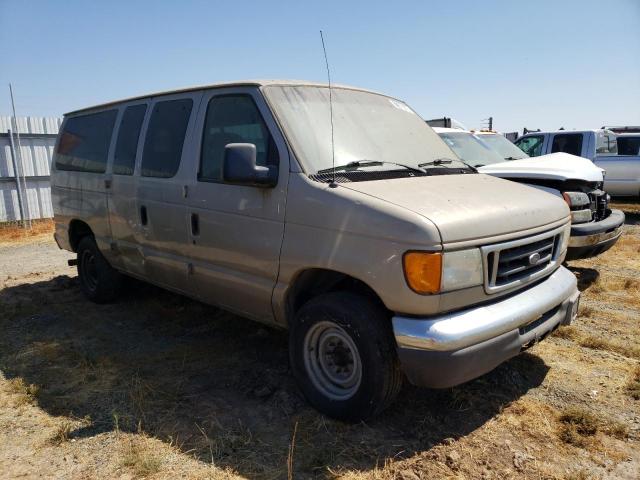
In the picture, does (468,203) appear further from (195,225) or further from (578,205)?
(578,205)

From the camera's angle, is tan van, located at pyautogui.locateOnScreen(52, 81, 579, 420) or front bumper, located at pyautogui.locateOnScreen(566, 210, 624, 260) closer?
tan van, located at pyautogui.locateOnScreen(52, 81, 579, 420)

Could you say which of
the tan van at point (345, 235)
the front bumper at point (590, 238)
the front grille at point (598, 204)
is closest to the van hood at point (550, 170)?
the front grille at point (598, 204)

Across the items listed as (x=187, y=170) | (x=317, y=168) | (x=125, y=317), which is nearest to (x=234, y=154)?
(x=317, y=168)

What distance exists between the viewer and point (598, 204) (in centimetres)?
596

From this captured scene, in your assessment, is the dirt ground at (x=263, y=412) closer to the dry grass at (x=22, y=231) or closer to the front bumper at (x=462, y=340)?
the front bumper at (x=462, y=340)

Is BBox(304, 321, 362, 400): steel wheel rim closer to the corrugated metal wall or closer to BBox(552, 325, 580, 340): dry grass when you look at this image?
BBox(552, 325, 580, 340): dry grass

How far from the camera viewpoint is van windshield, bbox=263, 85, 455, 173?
10.9 ft

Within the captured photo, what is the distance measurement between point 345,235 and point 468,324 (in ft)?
2.71

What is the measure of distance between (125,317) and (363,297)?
3230mm

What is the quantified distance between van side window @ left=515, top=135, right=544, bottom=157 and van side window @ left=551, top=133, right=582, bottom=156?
0.33 m

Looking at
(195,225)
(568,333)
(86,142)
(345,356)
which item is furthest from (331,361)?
(86,142)

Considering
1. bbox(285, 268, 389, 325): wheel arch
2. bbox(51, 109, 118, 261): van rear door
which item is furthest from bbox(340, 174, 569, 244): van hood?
bbox(51, 109, 118, 261): van rear door

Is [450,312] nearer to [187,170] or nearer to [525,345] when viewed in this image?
[525,345]

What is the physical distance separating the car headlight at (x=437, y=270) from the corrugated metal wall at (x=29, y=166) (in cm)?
1162
